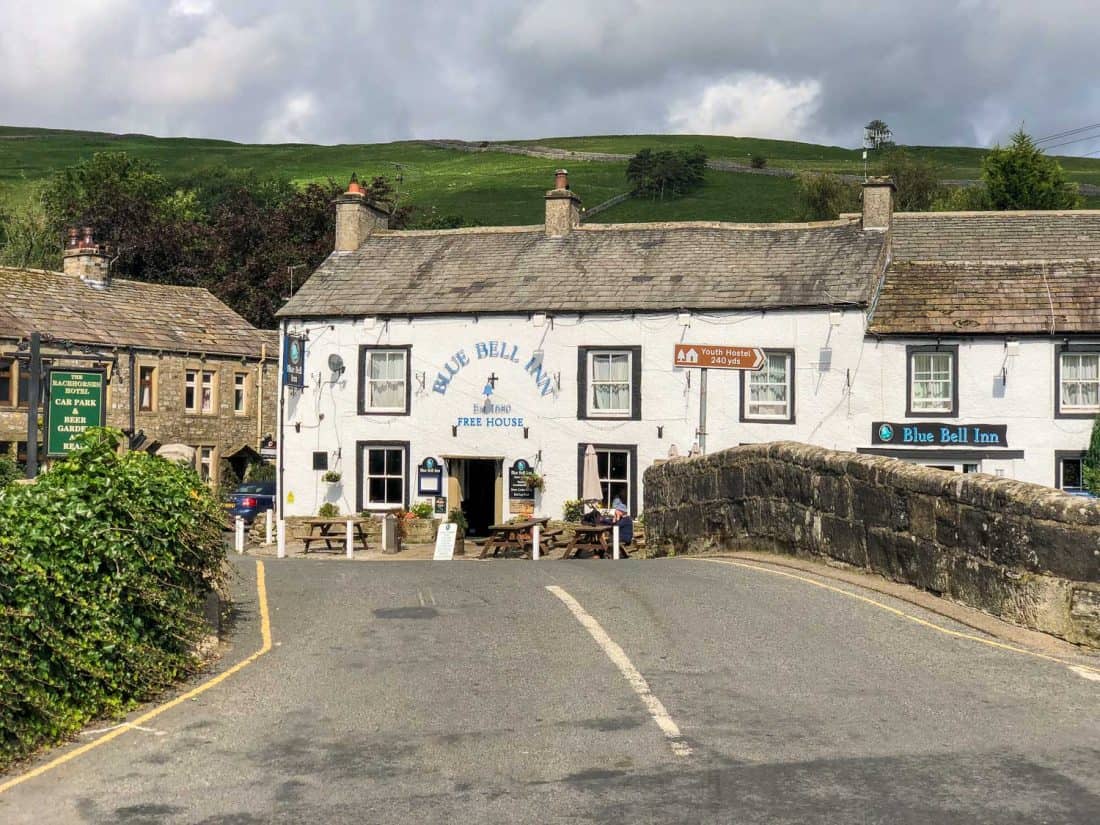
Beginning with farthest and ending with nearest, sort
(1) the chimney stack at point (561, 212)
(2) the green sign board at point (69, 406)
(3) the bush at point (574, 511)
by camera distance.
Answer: (1) the chimney stack at point (561, 212), (3) the bush at point (574, 511), (2) the green sign board at point (69, 406)

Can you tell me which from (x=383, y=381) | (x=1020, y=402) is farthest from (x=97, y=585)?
(x=1020, y=402)

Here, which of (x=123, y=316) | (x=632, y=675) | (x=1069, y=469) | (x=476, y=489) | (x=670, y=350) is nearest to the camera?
(x=632, y=675)

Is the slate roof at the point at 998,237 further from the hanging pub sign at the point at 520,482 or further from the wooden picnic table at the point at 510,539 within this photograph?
the wooden picnic table at the point at 510,539

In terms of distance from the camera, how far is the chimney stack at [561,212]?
A: 125 ft

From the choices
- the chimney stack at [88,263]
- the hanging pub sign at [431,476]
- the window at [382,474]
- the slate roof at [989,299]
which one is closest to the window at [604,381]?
the hanging pub sign at [431,476]

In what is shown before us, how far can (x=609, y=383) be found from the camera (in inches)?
1368

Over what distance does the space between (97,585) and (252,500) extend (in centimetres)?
3130

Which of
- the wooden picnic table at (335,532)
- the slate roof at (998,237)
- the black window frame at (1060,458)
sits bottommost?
the wooden picnic table at (335,532)

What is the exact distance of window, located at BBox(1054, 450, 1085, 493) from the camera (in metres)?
31.8

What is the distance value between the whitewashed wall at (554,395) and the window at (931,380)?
44 cm

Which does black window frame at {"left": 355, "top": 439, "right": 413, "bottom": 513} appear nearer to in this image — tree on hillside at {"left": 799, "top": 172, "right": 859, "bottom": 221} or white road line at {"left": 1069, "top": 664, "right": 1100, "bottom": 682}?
white road line at {"left": 1069, "top": 664, "right": 1100, "bottom": 682}

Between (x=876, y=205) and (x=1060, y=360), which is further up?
(x=876, y=205)

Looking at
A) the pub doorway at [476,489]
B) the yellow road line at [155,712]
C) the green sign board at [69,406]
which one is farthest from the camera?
the pub doorway at [476,489]

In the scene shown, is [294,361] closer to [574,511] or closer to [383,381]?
[383,381]
